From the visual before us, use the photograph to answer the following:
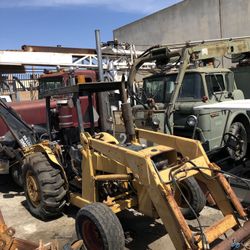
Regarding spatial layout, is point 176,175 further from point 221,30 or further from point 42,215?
point 221,30

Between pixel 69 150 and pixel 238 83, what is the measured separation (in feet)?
17.9

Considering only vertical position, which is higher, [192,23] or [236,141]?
[192,23]

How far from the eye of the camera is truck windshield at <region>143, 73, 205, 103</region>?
332 inches

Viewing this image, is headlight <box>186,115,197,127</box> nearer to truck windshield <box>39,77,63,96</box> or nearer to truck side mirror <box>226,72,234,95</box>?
truck side mirror <box>226,72,234,95</box>

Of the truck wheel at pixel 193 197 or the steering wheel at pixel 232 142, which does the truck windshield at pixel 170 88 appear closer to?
the steering wheel at pixel 232 142

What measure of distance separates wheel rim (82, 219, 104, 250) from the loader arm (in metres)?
2.80

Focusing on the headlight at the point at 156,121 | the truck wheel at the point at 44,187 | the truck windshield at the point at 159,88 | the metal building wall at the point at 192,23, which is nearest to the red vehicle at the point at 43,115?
the truck wheel at the point at 44,187

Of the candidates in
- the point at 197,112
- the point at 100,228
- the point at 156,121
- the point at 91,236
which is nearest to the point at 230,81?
the point at 197,112

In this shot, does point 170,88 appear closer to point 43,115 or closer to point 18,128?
point 43,115

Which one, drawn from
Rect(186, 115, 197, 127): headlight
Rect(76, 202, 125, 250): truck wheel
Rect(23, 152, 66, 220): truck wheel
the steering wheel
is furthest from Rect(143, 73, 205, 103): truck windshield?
Rect(76, 202, 125, 250): truck wheel

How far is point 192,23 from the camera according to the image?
24641mm

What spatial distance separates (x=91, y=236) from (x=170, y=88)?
481cm

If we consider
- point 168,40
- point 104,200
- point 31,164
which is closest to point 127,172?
point 104,200

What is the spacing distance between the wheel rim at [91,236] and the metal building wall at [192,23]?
62.9 ft
